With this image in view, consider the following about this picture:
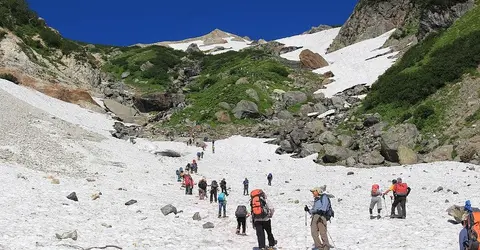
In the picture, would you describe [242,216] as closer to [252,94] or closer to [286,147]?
[286,147]

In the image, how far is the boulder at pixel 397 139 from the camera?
124 feet

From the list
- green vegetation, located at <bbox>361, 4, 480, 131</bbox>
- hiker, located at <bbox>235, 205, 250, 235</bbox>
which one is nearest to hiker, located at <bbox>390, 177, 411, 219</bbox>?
hiker, located at <bbox>235, 205, 250, 235</bbox>

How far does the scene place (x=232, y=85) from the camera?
8012cm

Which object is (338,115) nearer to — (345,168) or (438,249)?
(345,168)

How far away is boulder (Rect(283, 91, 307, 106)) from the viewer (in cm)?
7206

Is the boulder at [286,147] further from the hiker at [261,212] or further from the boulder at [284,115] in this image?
the hiker at [261,212]

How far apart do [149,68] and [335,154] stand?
83080mm

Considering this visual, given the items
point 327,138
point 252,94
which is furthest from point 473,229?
point 252,94

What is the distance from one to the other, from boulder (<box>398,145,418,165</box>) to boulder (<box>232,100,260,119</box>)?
31.9 meters

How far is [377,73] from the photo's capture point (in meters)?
79.1

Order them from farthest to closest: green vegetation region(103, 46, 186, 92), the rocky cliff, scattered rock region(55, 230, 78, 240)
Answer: green vegetation region(103, 46, 186, 92) → the rocky cliff → scattered rock region(55, 230, 78, 240)

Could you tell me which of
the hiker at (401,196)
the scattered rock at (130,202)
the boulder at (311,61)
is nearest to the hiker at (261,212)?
the hiker at (401,196)

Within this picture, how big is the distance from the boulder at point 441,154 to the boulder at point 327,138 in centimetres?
1218

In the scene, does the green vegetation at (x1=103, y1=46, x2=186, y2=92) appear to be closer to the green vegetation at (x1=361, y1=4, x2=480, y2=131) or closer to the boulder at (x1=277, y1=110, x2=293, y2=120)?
the boulder at (x1=277, y1=110, x2=293, y2=120)
